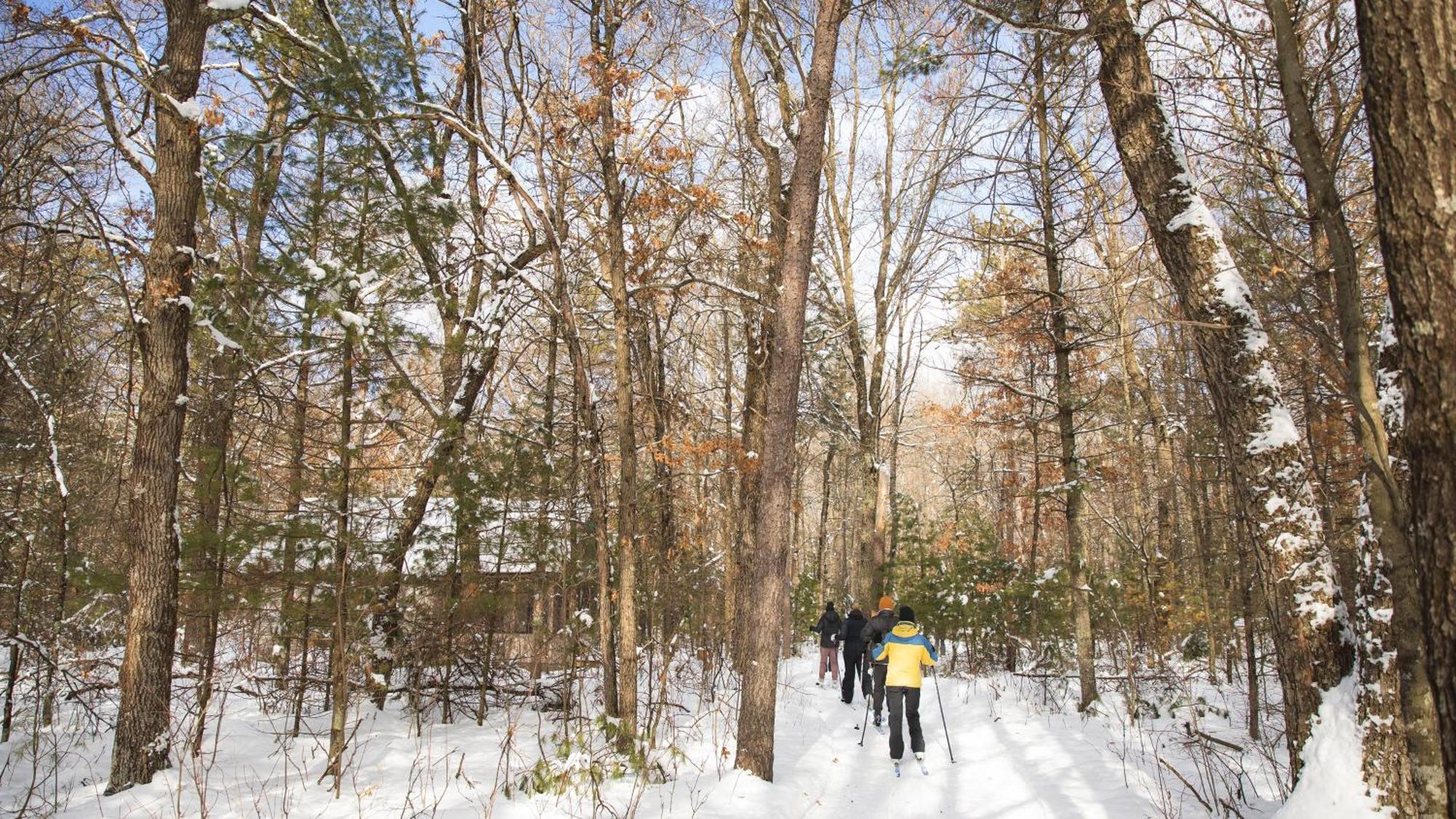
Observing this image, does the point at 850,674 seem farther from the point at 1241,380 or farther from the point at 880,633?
the point at 1241,380

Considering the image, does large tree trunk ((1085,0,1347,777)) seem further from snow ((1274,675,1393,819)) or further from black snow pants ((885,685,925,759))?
black snow pants ((885,685,925,759))

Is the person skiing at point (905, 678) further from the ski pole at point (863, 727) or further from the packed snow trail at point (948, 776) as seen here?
the ski pole at point (863, 727)

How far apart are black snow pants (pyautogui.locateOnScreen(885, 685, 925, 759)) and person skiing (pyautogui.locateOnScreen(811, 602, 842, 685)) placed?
18.8 ft

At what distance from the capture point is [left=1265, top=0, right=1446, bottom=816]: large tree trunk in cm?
380

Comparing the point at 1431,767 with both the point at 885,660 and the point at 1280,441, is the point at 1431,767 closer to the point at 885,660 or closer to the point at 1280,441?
the point at 1280,441

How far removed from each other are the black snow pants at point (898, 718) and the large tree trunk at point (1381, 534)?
178 inches

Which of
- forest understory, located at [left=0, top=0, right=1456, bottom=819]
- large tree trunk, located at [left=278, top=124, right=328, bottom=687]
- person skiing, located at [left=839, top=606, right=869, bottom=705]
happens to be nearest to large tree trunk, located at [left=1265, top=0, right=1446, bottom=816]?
forest understory, located at [left=0, top=0, right=1456, bottom=819]

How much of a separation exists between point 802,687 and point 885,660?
5.35 meters

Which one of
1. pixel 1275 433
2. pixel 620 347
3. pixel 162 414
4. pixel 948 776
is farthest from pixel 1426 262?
pixel 162 414

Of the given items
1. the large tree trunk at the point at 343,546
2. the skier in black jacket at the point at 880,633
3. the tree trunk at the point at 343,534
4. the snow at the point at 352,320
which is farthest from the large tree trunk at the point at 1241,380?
the large tree trunk at the point at 343,546

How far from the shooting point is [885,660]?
31.0 feet

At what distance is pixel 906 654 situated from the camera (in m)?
8.49

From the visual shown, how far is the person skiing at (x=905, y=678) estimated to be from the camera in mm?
8195

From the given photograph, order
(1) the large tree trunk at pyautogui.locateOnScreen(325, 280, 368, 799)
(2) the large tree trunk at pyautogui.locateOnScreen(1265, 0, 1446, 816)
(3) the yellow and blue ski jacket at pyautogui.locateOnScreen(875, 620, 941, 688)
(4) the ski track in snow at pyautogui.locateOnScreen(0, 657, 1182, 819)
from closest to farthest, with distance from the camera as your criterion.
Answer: (2) the large tree trunk at pyautogui.locateOnScreen(1265, 0, 1446, 816) → (4) the ski track in snow at pyautogui.locateOnScreen(0, 657, 1182, 819) → (1) the large tree trunk at pyautogui.locateOnScreen(325, 280, 368, 799) → (3) the yellow and blue ski jacket at pyautogui.locateOnScreen(875, 620, 941, 688)
